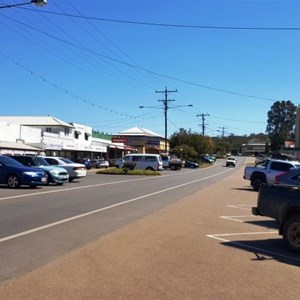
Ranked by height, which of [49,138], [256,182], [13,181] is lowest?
[256,182]

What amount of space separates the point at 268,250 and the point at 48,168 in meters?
18.4

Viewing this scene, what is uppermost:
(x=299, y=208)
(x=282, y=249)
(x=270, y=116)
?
(x=270, y=116)

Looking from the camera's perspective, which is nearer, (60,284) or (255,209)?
(60,284)

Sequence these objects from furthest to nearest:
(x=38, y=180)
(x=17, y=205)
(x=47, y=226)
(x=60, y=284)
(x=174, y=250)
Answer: (x=38, y=180), (x=17, y=205), (x=47, y=226), (x=174, y=250), (x=60, y=284)

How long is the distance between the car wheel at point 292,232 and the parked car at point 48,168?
59.6ft

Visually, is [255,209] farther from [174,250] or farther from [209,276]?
[209,276]

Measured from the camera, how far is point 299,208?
9.30 m

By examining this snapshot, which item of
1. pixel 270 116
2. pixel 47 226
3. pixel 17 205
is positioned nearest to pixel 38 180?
pixel 17 205

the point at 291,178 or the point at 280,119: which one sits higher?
the point at 280,119

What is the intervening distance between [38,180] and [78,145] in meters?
54.8

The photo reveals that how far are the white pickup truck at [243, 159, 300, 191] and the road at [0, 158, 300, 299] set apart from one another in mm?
12320

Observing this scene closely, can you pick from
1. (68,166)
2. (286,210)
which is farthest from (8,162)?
(286,210)

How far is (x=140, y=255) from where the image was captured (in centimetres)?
859

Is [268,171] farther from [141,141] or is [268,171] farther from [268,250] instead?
[141,141]
